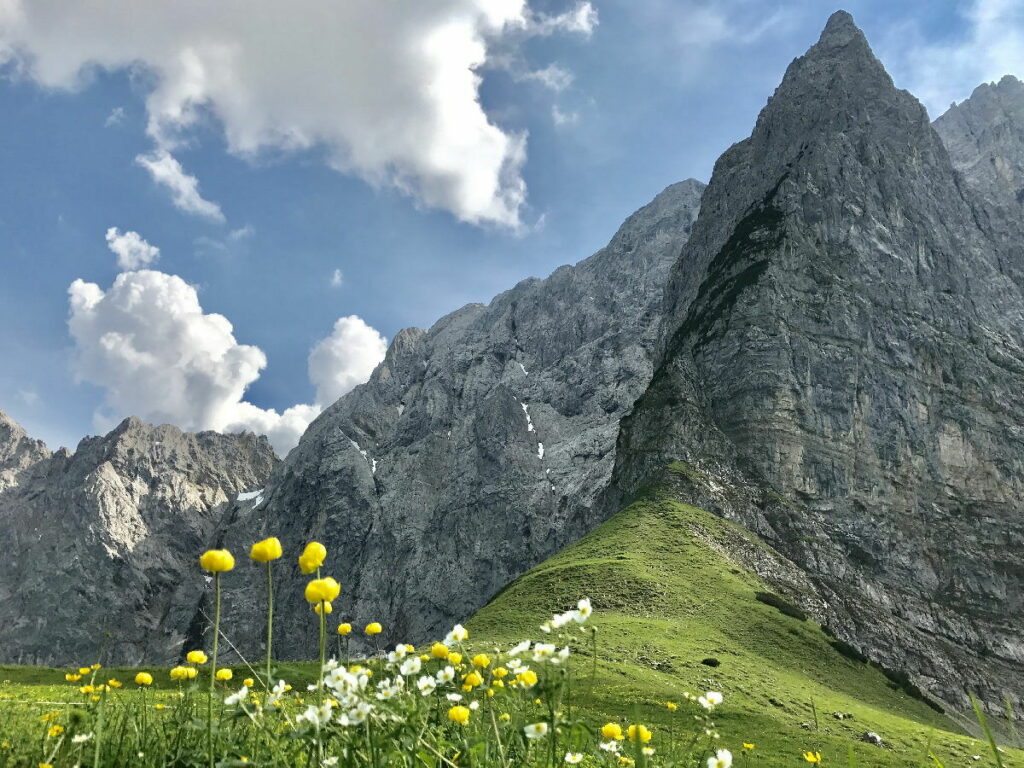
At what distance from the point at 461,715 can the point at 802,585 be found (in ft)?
346

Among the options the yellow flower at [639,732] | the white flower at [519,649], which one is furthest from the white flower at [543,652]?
the yellow flower at [639,732]

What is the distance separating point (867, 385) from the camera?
137 m

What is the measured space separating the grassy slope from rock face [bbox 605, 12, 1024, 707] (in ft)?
56.0

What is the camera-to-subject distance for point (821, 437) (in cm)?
13100

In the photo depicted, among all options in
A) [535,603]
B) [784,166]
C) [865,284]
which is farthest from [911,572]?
[784,166]

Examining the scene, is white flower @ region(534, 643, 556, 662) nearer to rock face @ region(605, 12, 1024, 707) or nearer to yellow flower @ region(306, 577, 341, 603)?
yellow flower @ region(306, 577, 341, 603)

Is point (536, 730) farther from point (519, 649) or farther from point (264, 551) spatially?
point (264, 551)

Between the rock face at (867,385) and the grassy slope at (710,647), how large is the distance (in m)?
17.1

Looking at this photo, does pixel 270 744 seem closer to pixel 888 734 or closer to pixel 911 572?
pixel 888 734

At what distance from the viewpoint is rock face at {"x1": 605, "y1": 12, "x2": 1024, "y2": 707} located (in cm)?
10850

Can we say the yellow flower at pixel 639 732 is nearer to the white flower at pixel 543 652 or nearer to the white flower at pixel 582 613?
the white flower at pixel 543 652

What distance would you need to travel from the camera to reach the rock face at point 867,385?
10850 centimetres

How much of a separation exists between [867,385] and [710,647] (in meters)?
101

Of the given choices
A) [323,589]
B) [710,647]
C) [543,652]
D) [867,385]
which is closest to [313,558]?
[323,589]
